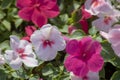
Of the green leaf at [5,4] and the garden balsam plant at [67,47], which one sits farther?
the green leaf at [5,4]

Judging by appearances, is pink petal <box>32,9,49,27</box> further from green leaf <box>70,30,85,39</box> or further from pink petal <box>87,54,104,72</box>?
pink petal <box>87,54,104,72</box>

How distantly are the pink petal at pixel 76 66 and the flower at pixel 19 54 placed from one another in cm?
13

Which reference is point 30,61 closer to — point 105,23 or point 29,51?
point 29,51

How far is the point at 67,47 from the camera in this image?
4.57 feet

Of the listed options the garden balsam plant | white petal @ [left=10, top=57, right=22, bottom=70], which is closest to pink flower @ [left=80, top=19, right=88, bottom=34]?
the garden balsam plant

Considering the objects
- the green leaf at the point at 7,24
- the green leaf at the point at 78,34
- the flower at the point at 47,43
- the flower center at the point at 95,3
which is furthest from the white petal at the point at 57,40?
the green leaf at the point at 7,24

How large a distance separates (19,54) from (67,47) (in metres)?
0.18

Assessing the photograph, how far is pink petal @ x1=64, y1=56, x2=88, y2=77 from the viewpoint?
1364 millimetres

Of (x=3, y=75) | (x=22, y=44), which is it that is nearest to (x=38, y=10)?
(x=22, y=44)

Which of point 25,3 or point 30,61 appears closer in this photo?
point 30,61

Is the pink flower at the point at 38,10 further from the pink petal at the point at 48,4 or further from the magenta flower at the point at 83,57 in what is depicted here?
the magenta flower at the point at 83,57

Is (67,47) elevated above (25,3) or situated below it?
below

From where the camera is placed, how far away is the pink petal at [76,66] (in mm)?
1364

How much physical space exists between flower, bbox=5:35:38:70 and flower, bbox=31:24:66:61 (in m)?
0.05
